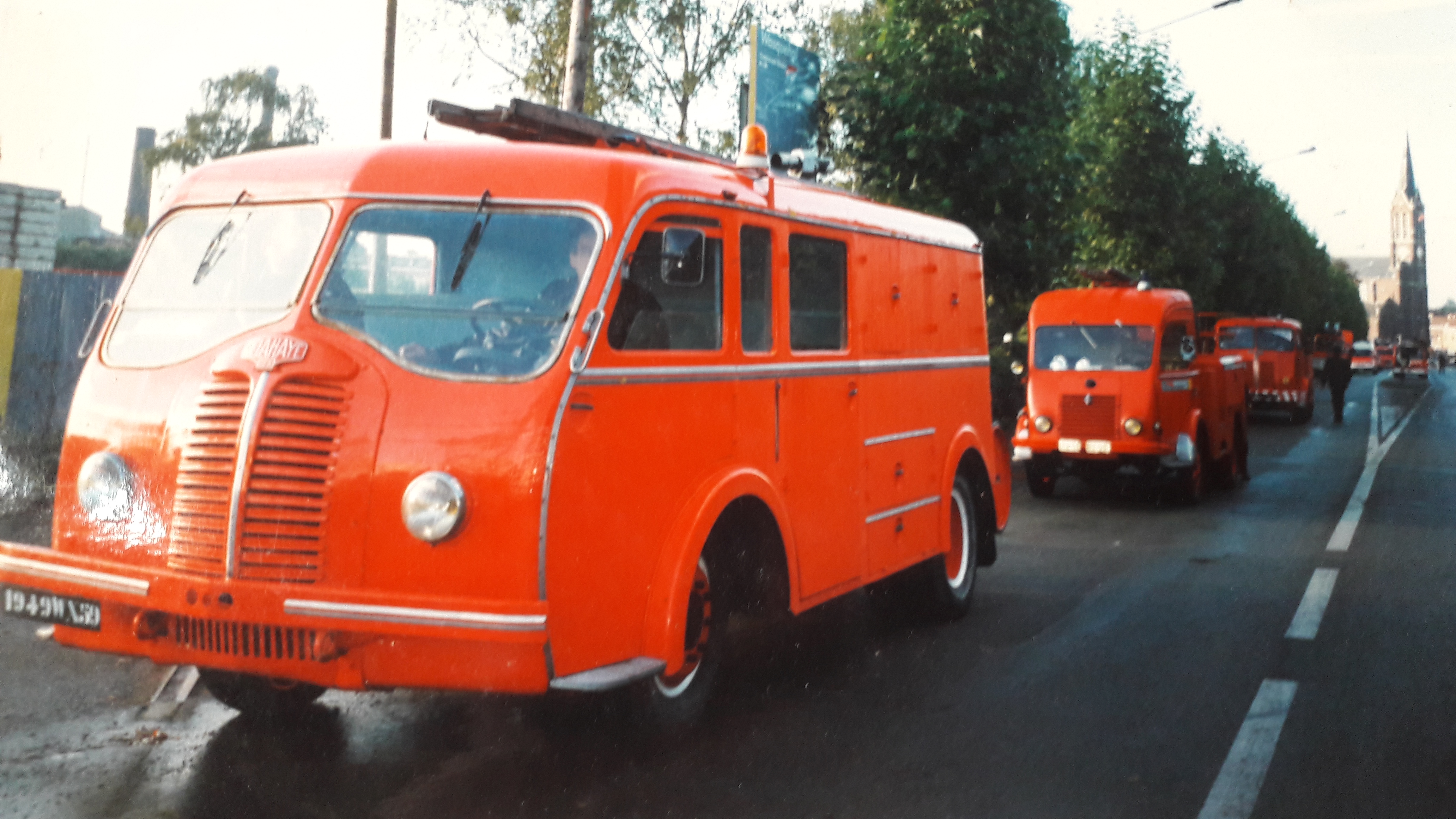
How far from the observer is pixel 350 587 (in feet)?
14.5

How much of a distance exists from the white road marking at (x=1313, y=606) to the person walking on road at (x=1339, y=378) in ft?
75.1

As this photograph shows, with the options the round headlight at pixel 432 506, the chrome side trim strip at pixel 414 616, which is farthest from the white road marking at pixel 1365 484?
the round headlight at pixel 432 506

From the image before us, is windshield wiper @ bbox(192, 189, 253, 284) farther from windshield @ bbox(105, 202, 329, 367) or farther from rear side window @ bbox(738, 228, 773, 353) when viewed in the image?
rear side window @ bbox(738, 228, 773, 353)

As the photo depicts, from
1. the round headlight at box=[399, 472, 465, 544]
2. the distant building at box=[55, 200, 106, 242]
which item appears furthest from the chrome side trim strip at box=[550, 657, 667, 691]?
the distant building at box=[55, 200, 106, 242]

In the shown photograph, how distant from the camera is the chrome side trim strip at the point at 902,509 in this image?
6.93m

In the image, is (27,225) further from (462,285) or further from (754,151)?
(462,285)

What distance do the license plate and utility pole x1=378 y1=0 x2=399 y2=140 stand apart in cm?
1295

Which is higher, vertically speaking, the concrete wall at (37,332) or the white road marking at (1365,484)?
the concrete wall at (37,332)

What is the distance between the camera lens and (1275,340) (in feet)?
104

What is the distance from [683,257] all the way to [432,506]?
4.71 ft

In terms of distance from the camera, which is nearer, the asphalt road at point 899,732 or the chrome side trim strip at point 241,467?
the chrome side trim strip at point 241,467

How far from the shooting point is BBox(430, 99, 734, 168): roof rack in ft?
19.7

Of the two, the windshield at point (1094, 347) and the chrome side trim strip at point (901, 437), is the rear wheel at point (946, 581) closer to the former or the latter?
the chrome side trim strip at point (901, 437)

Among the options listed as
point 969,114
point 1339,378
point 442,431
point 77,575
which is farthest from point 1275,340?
point 77,575
